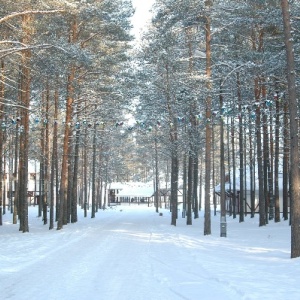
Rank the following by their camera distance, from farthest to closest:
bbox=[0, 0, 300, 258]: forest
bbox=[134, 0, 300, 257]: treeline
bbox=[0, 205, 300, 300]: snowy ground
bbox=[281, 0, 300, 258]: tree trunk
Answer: bbox=[0, 0, 300, 258]: forest < bbox=[134, 0, 300, 257]: treeline < bbox=[281, 0, 300, 258]: tree trunk < bbox=[0, 205, 300, 300]: snowy ground

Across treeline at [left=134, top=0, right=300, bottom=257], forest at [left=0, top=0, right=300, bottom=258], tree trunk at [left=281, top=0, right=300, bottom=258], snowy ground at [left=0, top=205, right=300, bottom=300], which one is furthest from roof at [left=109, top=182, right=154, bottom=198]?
tree trunk at [left=281, top=0, right=300, bottom=258]

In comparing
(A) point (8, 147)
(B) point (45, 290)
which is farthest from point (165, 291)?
(A) point (8, 147)

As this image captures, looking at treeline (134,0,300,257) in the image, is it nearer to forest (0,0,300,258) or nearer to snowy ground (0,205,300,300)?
forest (0,0,300,258)

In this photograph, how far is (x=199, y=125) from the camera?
25719 mm

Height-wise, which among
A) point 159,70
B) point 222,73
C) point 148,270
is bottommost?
point 148,270

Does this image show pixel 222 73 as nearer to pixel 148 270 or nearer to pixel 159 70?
pixel 159 70

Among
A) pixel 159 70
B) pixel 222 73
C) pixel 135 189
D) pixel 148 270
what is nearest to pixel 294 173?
pixel 148 270

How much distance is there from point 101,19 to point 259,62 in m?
8.35

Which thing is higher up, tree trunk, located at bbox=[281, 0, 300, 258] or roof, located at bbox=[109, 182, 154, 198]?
tree trunk, located at bbox=[281, 0, 300, 258]

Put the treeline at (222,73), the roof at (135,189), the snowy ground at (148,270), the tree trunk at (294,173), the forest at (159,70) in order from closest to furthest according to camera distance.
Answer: the snowy ground at (148,270)
the tree trunk at (294,173)
the treeline at (222,73)
the forest at (159,70)
the roof at (135,189)

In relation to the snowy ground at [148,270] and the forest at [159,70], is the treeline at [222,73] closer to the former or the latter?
the forest at [159,70]

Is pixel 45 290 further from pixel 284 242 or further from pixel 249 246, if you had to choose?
pixel 284 242

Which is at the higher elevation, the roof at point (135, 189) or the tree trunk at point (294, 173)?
the tree trunk at point (294, 173)

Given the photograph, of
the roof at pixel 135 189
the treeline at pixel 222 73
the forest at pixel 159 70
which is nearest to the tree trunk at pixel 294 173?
the treeline at pixel 222 73
